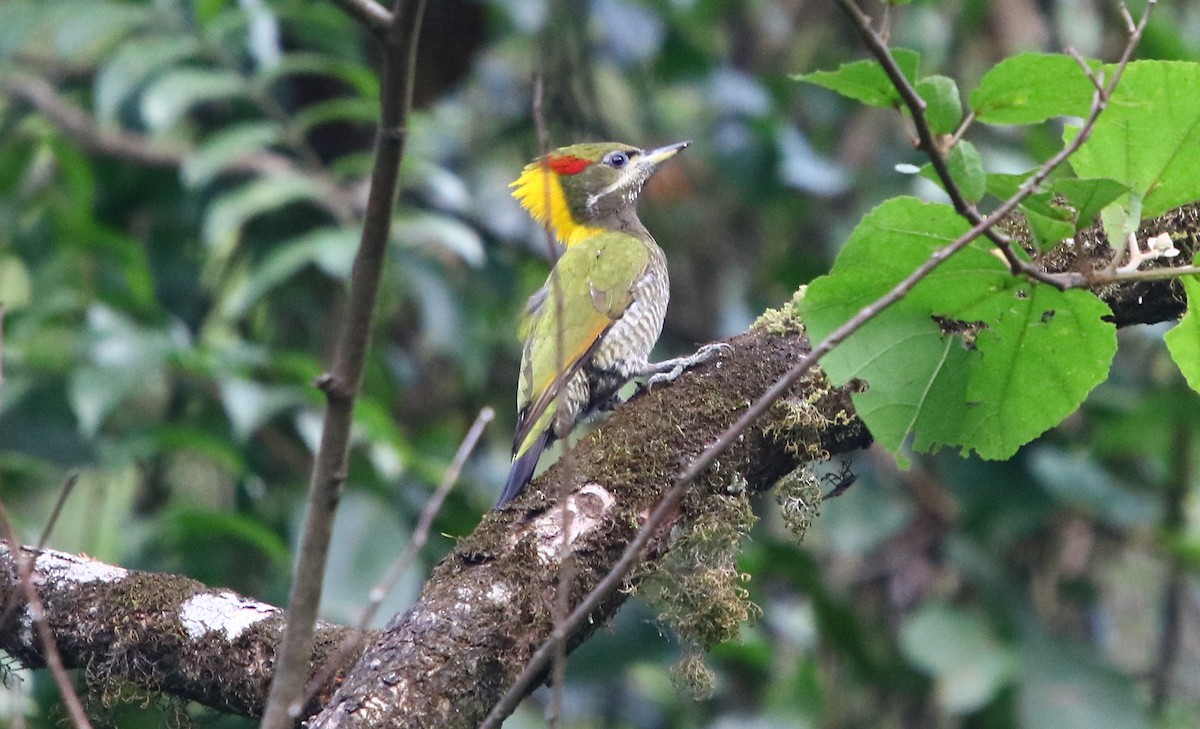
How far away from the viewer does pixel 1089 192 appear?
6.59 ft

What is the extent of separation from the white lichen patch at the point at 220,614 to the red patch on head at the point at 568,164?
8.00 ft

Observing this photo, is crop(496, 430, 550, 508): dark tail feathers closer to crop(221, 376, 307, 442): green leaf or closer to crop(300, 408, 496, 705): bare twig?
crop(300, 408, 496, 705): bare twig

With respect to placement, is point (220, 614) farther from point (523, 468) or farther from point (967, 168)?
point (967, 168)

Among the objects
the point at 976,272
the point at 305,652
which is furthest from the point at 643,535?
the point at 976,272

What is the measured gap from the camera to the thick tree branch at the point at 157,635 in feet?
8.20

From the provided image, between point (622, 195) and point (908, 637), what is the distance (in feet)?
6.79

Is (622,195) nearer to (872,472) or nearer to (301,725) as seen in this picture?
(872,472)

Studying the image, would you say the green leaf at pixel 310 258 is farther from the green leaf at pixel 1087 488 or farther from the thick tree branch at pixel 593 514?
the green leaf at pixel 1087 488

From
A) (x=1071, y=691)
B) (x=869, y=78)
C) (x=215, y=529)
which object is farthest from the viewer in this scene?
(x=1071, y=691)

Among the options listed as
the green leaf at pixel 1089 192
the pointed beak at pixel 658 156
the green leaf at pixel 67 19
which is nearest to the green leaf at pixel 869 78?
the green leaf at pixel 1089 192

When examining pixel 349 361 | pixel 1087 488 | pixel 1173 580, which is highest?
pixel 349 361

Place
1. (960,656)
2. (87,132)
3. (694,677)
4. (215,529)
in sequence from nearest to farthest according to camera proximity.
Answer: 1. (694,677)
2. (215,529)
3. (960,656)
4. (87,132)

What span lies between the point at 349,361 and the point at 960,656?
3.93m

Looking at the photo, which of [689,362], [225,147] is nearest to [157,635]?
[689,362]
